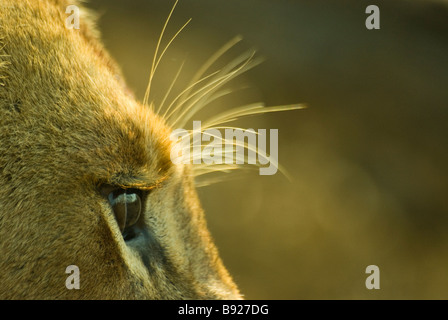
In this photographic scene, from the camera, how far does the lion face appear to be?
2115mm

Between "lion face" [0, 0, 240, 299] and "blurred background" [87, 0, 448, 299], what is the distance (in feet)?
8.90

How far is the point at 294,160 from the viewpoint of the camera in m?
5.41

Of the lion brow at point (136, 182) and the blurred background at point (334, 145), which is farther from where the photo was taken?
the blurred background at point (334, 145)

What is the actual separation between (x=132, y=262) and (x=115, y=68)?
0.82 m

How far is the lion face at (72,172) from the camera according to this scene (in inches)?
83.3

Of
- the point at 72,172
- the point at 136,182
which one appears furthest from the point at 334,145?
the point at 72,172

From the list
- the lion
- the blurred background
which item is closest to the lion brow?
the lion

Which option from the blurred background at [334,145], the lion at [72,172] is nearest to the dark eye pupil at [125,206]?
the lion at [72,172]

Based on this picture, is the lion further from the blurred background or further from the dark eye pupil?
the blurred background

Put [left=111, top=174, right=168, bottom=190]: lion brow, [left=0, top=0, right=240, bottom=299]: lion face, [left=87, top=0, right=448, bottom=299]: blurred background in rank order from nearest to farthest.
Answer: [left=0, top=0, right=240, bottom=299]: lion face → [left=111, top=174, right=168, bottom=190]: lion brow → [left=87, top=0, right=448, bottom=299]: blurred background

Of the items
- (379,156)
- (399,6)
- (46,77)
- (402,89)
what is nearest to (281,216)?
(379,156)

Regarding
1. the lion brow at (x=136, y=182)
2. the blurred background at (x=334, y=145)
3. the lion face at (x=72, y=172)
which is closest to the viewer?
the lion face at (x=72, y=172)

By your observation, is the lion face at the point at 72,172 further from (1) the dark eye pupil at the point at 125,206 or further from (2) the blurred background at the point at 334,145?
(2) the blurred background at the point at 334,145

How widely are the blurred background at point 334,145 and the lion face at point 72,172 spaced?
2713 mm
